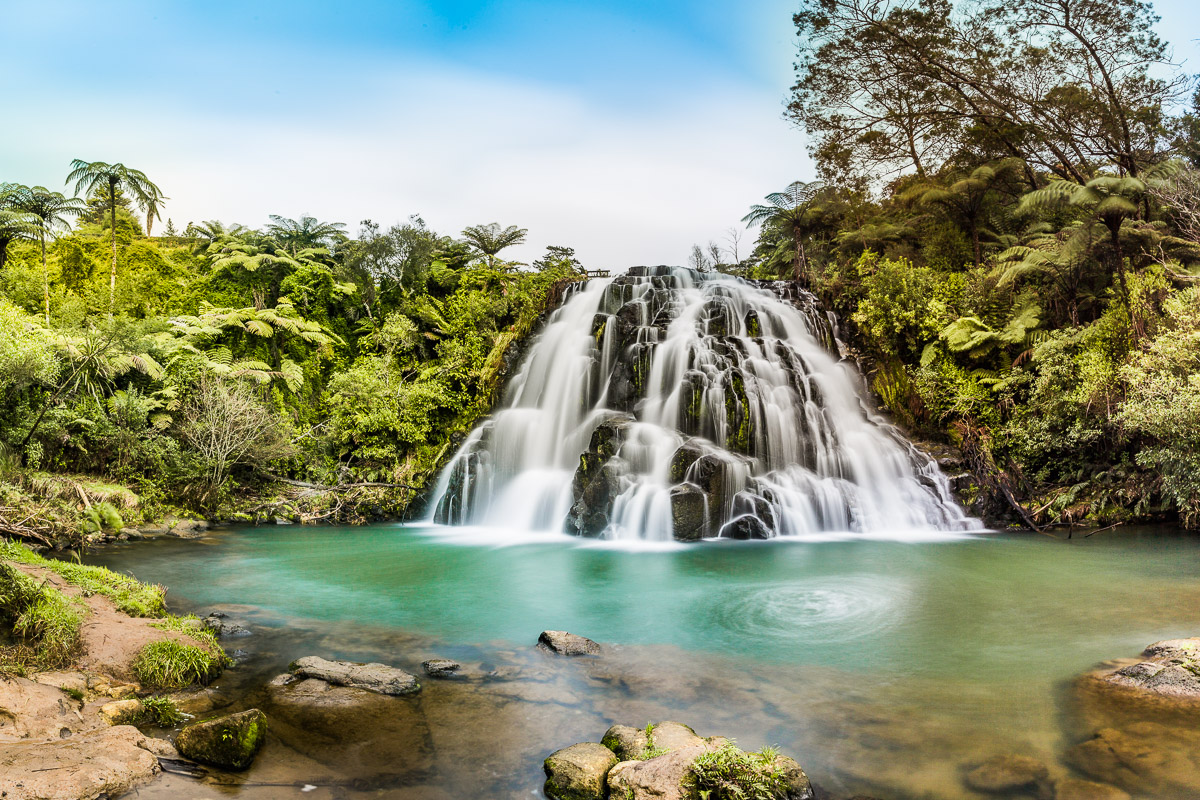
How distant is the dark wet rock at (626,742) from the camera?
422cm

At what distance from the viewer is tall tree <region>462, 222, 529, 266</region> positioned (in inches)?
1171

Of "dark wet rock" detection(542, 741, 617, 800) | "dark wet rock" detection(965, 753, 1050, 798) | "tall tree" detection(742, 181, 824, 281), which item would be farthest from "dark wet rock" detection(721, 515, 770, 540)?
"tall tree" detection(742, 181, 824, 281)

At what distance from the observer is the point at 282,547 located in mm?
13461

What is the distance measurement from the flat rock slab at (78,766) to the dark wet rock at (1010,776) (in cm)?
513

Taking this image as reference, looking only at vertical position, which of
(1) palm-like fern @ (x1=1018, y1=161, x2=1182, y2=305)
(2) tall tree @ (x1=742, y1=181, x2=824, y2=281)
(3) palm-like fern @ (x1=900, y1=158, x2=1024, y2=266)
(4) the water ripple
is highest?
(2) tall tree @ (x1=742, y1=181, x2=824, y2=281)

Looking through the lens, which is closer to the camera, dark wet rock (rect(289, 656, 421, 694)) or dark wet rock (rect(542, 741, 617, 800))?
dark wet rock (rect(542, 741, 617, 800))

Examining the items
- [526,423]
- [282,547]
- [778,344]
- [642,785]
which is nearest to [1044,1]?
[778,344]

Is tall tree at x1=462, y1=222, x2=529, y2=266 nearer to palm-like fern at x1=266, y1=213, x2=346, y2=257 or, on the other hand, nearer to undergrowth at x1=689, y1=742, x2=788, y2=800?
palm-like fern at x1=266, y1=213, x2=346, y2=257

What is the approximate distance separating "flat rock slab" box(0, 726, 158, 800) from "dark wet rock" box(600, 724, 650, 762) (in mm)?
2821

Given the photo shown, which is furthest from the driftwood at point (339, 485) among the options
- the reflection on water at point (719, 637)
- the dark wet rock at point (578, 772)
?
the dark wet rock at point (578, 772)

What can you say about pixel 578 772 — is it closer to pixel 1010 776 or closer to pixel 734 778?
pixel 734 778

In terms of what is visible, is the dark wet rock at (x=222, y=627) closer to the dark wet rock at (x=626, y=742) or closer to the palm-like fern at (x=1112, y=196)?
the dark wet rock at (x=626, y=742)

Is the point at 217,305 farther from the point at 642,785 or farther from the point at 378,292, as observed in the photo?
the point at 642,785

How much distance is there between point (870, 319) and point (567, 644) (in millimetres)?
16086
